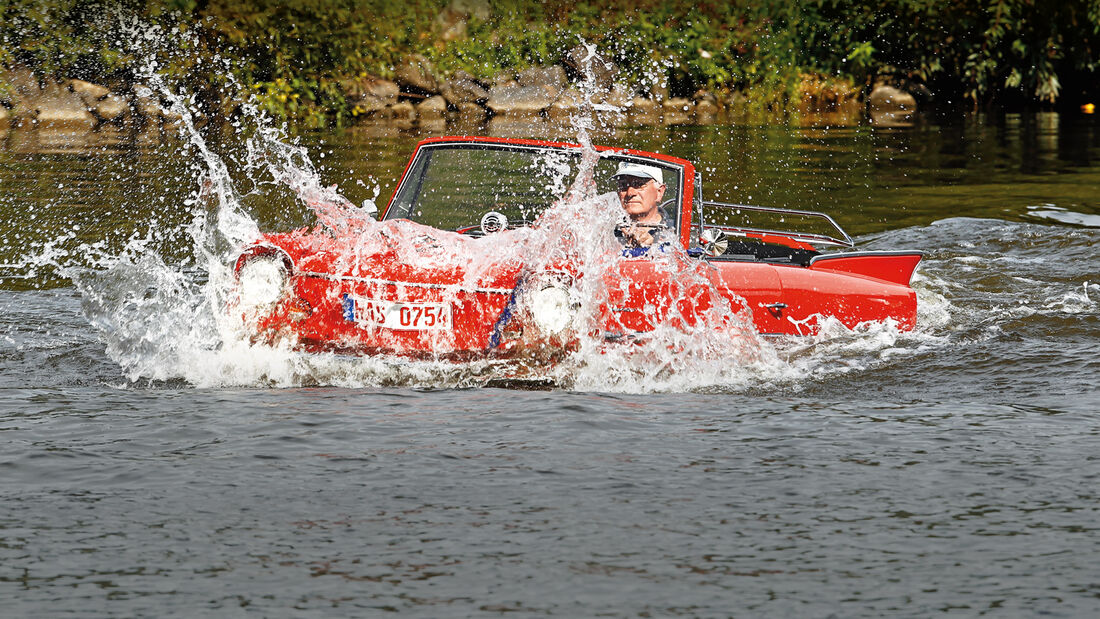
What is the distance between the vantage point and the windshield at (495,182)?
7.86 meters

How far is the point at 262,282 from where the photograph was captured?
6848 millimetres

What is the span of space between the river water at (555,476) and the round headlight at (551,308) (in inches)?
12.9

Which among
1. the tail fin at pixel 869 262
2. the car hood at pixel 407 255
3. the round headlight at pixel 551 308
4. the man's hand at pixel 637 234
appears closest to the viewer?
the round headlight at pixel 551 308

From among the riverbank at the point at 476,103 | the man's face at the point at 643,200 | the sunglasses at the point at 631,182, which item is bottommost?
the man's face at the point at 643,200

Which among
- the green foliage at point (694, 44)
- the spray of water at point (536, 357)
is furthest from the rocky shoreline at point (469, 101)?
the spray of water at point (536, 357)

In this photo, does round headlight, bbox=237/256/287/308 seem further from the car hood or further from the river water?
the river water

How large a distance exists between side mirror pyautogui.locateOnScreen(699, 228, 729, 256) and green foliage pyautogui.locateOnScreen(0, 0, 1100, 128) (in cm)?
1791

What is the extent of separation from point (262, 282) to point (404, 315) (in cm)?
75

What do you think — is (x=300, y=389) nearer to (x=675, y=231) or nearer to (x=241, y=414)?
(x=241, y=414)

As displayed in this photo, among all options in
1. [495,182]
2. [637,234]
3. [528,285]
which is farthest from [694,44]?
[528,285]

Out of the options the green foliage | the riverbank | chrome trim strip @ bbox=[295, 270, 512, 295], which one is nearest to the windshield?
chrome trim strip @ bbox=[295, 270, 512, 295]

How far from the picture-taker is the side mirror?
795 centimetres

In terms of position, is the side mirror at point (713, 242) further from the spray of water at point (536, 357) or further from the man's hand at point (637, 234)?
the spray of water at point (536, 357)

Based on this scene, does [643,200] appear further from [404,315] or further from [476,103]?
[476,103]
